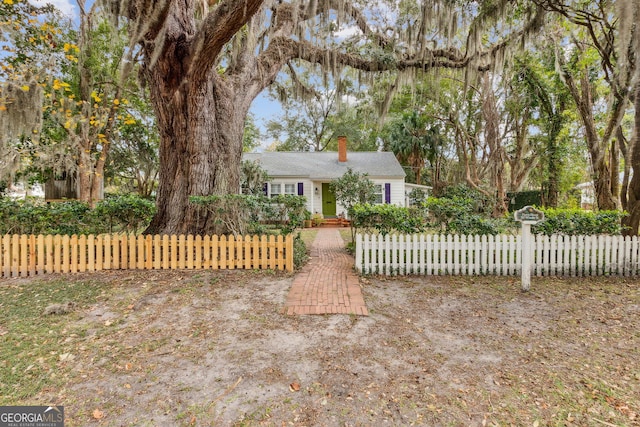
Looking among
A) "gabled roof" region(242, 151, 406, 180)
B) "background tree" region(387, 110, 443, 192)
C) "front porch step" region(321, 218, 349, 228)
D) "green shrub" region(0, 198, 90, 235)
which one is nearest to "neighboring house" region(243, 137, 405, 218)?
"gabled roof" region(242, 151, 406, 180)

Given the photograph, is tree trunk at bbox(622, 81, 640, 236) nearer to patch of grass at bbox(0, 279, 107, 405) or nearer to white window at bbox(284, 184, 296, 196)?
patch of grass at bbox(0, 279, 107, 405)

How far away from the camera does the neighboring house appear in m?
15.6

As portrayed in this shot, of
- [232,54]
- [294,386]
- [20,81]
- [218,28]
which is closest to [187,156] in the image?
[218,28]

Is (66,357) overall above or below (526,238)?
below

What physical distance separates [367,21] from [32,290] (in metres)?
9.72

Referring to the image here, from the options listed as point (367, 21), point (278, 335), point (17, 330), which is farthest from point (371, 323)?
point (367, 21)

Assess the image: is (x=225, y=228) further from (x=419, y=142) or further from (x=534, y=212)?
(x=419, y=142)

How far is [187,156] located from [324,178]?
940 centimetres

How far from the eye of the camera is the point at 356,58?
8.54 meters

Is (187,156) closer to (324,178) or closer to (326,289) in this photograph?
(326,289)

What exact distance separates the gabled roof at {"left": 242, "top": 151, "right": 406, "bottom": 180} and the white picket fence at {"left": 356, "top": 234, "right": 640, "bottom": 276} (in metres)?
9.82

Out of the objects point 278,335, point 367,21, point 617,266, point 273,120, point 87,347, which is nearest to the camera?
point 87,347

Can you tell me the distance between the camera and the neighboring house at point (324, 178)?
15562mm

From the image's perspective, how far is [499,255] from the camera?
5.57 meters
